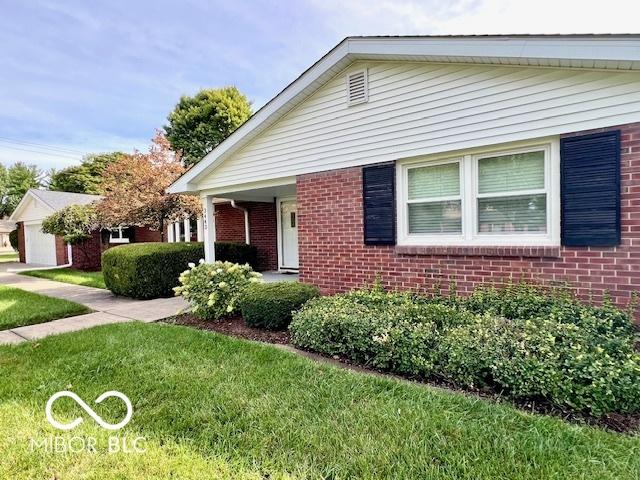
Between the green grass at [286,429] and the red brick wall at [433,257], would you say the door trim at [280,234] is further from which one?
the green grass at [286,429]

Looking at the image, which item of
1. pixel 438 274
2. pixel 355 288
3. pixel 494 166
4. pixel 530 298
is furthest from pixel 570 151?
pixel 355 288

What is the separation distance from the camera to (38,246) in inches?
822

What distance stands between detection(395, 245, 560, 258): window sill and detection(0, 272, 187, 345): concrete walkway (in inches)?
187

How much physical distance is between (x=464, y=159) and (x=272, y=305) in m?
3.55

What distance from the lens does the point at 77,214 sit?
14.9 meters

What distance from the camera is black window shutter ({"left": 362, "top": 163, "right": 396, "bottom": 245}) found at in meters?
5.81

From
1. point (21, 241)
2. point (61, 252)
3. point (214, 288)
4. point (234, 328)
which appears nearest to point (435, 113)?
point (234, 328)

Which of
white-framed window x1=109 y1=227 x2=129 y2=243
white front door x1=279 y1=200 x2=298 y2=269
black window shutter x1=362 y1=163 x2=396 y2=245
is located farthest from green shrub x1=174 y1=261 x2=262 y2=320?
white-framed window x1=109 y1=227 x2=129 y2=243

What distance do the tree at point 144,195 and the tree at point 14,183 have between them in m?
46.4

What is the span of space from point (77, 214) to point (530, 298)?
648 inches

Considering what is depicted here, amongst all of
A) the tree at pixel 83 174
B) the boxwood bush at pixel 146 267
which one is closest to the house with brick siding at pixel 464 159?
the boxwood bush at pixel 146 267

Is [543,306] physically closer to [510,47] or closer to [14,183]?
[510,47]

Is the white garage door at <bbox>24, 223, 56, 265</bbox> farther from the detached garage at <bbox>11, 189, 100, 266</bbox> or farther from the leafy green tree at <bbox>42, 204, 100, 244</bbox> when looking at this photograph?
the leafy green tree at <bbox>42, 204, 100, 244</bbox>

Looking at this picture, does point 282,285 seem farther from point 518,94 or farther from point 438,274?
point 518,94
